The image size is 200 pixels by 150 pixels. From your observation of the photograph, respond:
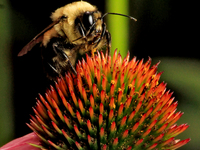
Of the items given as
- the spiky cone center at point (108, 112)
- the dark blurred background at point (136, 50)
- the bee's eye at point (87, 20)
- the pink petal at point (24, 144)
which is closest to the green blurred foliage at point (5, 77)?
the dark blurred background at point (136, 50)

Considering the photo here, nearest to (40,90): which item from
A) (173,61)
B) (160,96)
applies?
(173,61)

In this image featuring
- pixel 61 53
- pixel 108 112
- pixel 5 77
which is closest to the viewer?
pixel 108 112

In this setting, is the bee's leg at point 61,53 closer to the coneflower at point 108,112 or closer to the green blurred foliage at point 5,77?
the coneflower at point 108,112

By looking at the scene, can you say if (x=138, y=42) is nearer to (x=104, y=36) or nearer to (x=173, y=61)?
(x=173, y=61)

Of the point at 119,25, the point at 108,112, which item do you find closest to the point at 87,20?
the point at 108,112

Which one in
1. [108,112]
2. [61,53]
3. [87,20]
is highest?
[87,20]

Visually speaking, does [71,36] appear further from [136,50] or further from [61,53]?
[136,50]
